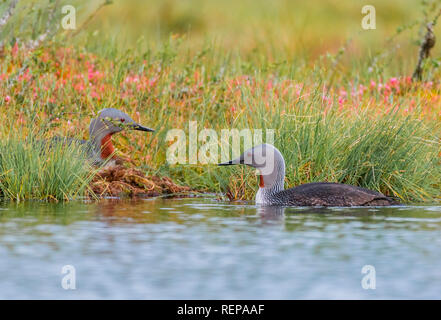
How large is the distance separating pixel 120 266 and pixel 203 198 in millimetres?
4370

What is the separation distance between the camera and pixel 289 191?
10234mm

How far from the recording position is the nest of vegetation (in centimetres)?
1143

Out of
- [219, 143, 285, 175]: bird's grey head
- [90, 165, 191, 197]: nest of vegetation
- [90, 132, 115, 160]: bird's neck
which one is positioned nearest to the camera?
[219, 143, 285, 175]: bird's grey head

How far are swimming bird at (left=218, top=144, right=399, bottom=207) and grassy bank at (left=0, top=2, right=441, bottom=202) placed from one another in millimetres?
489

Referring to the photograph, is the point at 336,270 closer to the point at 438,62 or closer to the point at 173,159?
the point at 173,159

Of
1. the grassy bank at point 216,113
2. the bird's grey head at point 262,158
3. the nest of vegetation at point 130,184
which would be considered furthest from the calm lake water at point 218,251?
the nest of vegetation at point 130,184

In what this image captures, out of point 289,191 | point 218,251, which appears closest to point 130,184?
point 289,191

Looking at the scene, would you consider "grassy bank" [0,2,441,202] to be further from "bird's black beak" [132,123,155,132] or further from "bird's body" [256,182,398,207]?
"bird's body" [256,182,398,207]

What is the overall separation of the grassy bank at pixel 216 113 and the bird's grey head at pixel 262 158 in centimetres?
45

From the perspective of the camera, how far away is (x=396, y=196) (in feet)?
35.3

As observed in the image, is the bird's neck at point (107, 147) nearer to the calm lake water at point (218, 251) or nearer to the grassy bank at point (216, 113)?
the grassy bank at point (216, 113)

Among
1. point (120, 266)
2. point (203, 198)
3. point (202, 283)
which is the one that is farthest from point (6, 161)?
point (202, 283)

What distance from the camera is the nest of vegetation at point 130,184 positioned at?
11430mm

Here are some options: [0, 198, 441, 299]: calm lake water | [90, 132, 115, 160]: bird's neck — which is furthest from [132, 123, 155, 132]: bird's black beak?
[0, 198, 441, 299]: calm lake water
